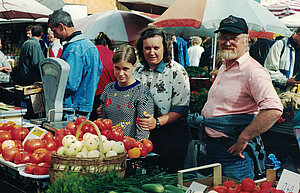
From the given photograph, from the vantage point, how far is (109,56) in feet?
17.0

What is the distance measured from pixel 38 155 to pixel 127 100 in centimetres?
91

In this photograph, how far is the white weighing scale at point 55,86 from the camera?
367 centimetres

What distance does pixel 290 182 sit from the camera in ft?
6.71

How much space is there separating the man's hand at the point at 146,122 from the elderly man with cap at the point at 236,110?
0.47m

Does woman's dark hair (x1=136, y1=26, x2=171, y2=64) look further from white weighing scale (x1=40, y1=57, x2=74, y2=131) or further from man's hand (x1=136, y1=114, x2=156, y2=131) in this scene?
white weighing scale (x1=40, y1=57, x2=74, y2=131)

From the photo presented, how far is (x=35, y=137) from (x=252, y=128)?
5.68 feet

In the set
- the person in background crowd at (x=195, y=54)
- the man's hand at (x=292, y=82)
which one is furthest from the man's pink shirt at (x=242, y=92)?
the person in background crowd at (x=195, y=54)

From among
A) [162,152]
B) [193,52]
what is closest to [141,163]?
[162,152]

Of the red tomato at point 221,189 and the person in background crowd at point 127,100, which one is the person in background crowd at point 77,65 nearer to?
the person in background crowd at point 127,100

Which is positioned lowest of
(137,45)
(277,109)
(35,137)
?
(35,137)

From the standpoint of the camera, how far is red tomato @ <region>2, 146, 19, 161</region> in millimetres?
2576

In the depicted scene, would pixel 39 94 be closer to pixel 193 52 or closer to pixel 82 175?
pixel 82 175

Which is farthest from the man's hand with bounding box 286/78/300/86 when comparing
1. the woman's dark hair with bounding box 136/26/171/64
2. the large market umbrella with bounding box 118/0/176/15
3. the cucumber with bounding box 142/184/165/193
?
the cucumber with bounding box 142/184/165/193

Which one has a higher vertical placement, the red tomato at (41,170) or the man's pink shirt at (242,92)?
the man's pink shirt at (242,92)
